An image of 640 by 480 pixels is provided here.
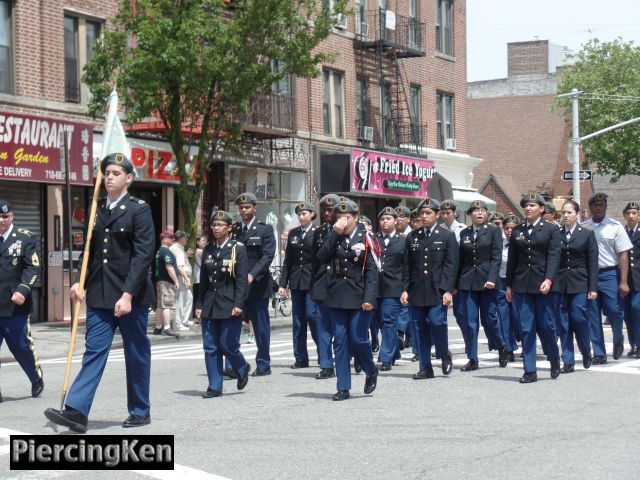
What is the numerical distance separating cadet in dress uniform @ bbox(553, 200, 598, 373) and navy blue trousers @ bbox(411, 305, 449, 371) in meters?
1.51

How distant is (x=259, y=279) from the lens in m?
13.1

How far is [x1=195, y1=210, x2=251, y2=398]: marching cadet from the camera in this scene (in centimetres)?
1115

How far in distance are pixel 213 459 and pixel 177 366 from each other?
6893mm

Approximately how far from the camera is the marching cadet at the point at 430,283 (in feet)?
41.3

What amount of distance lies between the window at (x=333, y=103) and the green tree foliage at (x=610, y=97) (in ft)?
67.5

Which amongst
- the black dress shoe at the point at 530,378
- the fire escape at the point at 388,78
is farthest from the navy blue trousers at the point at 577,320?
the fire escape at the point at 388,78

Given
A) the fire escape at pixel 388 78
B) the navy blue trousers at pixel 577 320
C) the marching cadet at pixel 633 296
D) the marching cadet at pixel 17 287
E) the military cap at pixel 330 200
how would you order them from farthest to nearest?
the fire escape at pixel 388 78, the marching cadet at pixel 633 296, the navy blue trousers at pixel 577 320, the military cap at pixel 330 200, the marching cadet at pixel 17 287

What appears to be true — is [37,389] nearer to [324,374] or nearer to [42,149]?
[324,374]

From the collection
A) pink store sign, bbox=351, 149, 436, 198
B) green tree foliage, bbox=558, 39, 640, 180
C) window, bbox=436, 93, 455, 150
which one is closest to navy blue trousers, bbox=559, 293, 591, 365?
pink store sign, bbox=351, 149, 436, 198

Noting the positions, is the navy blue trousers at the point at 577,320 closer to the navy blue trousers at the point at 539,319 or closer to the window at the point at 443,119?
the navy blue trousers at the point at 539,319

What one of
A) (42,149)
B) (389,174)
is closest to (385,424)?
(42,149)

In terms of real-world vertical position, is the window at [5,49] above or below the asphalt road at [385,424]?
above

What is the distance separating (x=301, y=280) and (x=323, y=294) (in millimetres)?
1549

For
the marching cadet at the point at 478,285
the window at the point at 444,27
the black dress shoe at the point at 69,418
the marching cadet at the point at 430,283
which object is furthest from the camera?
the window at the point at 444,27
